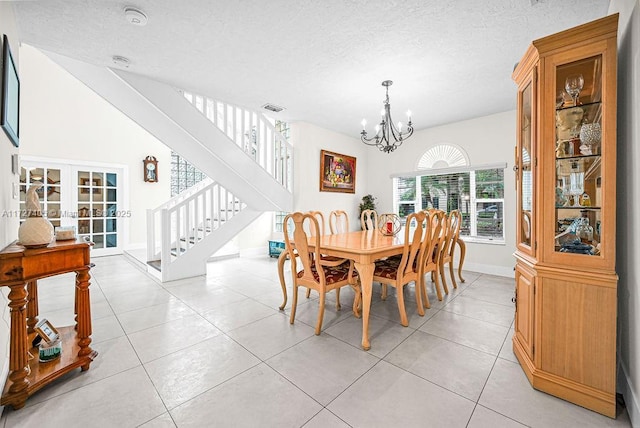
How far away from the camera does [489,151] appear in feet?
14.5

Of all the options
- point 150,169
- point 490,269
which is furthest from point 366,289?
point 150,169

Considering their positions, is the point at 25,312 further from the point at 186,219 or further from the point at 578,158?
the point at 578,158

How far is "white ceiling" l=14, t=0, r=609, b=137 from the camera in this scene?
201 cm

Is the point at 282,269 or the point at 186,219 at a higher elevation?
the point at 186,219

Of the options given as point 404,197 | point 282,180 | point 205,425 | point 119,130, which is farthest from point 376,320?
point 119,130

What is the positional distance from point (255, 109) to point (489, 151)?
150 inches

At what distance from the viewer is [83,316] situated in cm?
183

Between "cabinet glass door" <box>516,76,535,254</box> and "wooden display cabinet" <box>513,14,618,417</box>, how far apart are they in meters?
0.04

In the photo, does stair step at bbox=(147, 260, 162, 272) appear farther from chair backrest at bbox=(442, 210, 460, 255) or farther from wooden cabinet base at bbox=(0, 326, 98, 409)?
chair backrest at bbox=(442, 210, 460, 255)

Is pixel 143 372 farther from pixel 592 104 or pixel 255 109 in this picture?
pixel 255 109

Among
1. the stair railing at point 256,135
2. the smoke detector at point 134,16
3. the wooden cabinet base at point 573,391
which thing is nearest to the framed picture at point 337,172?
the stair railing at point 256,135

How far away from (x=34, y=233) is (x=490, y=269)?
5.32 meters

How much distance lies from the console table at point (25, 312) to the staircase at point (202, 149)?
205cm

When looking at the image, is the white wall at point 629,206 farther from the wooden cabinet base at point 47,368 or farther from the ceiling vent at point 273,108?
the ceiling vent at point 273,108
